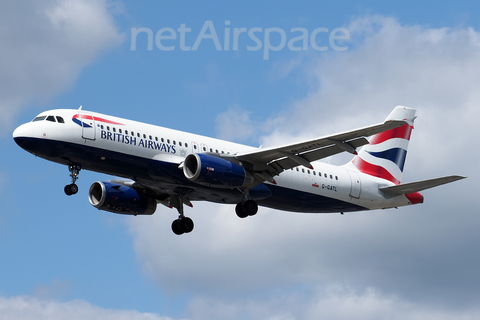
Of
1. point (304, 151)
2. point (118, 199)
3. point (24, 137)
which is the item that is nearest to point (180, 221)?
point (118, 199)

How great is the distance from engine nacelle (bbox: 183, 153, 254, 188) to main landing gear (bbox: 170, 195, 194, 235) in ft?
21.8

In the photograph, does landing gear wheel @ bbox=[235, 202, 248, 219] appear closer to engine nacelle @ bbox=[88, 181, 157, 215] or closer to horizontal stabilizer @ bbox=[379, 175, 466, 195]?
engine nacelle @ bbox=[88, 181, 157, 215]

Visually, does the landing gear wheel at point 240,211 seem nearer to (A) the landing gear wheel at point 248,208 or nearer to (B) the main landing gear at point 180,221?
(A) the landing gear wheel at point 248,208

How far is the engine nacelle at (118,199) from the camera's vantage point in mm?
42537

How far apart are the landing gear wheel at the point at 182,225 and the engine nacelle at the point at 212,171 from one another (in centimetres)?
676

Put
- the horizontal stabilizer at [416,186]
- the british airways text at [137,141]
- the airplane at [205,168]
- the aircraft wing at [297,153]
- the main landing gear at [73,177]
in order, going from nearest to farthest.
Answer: the aircraft wing at [297,153] < the airplane at [205,168] < the british airways text at [137,141] < the main landing gear at [73,177] < the horizontal stabilizer at [416,186]

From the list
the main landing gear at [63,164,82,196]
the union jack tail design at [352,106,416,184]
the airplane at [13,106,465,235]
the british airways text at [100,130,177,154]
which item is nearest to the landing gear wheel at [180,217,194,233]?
the airplane at [13,106,465,235]

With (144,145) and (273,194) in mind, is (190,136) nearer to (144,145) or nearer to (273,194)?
(144,145)

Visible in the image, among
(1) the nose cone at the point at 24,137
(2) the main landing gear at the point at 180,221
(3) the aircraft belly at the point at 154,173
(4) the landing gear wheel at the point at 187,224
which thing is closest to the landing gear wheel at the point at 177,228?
(2) the main landing gear at the point at 180,221

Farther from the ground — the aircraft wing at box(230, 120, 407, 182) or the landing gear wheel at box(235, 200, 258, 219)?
the aircraft wing at box(230, 120, 407, 182)

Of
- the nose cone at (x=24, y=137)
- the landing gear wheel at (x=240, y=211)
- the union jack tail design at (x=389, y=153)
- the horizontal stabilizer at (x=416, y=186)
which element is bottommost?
the nose cone at (x=24, y=137)

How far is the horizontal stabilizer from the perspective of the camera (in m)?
38.2

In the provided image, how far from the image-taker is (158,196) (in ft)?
144

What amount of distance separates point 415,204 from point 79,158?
814 inches
